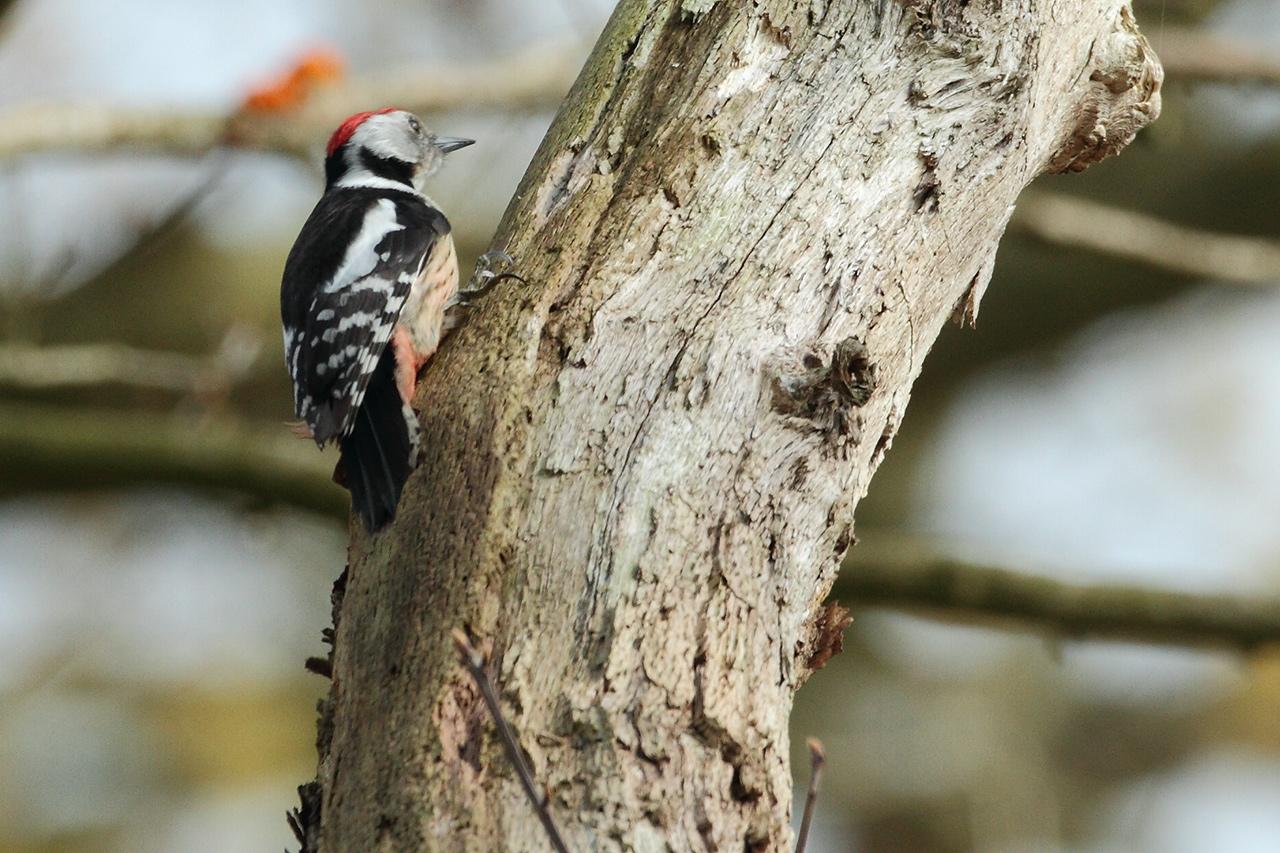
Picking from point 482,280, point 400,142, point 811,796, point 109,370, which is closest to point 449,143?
point 400,142

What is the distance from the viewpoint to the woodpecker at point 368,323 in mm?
2598

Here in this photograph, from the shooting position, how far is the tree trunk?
80.8 inches

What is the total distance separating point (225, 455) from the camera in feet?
16.5

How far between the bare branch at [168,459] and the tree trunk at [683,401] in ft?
8.12

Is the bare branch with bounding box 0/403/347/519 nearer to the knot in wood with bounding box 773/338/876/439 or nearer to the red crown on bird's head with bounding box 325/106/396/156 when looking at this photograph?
the red crown on bird's head with bounding box 325/106/396/156

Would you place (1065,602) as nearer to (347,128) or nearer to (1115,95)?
(1115,95)

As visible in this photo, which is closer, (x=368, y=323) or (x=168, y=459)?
(x=368, y=323)

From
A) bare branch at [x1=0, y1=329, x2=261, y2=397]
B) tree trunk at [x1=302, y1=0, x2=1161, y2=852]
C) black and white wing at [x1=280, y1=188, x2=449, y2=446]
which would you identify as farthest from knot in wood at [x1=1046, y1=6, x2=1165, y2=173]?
bare branch at [x1=0, y1=329, x2=261, y2=397]

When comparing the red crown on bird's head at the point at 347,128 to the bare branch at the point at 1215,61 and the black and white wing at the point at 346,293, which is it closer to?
the black and white wing at the point at 346,293

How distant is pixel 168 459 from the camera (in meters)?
→ 5.05

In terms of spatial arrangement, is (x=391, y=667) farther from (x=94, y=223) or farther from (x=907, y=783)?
(x=907, y=783)

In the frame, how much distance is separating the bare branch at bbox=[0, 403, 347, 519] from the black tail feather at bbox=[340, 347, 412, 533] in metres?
2.06

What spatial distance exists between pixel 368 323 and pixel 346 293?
22 cm

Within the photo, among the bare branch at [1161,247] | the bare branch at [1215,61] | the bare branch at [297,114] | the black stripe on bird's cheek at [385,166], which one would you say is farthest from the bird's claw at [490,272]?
the bare branch at [1215,61]
